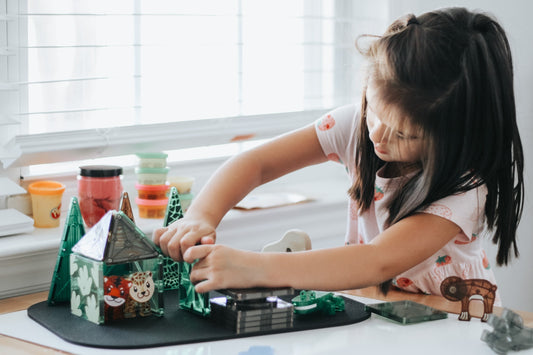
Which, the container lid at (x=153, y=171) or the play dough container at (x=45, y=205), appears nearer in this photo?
the play dough container at (x=45, y=205)

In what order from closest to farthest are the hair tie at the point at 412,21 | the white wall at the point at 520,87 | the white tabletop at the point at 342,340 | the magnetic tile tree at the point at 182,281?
the white tabletop at the point at 342,340 < the magnetic tile tree at the point at 182,281 < the hair tie at the point at 412,21 < the white wall at the point at 520,87

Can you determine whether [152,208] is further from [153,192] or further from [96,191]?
[96,191]

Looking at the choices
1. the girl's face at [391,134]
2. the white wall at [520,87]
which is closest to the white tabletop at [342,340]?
the girl's face at [391,134]

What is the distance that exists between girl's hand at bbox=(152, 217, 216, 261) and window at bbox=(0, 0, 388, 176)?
1.29ft

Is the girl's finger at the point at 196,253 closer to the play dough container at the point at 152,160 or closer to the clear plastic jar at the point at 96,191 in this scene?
the clear plastic jar at the point at 96,191

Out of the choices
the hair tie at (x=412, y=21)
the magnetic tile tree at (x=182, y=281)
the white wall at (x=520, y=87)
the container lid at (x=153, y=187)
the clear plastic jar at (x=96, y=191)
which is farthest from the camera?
the white wall at (x=520, y=87)

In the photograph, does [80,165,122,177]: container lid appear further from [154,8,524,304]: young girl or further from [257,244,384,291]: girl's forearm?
[257,244,384,291]: girl's forearm

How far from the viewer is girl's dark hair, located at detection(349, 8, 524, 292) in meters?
1.04

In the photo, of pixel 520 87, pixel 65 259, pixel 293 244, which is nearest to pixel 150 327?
pixel 65 259

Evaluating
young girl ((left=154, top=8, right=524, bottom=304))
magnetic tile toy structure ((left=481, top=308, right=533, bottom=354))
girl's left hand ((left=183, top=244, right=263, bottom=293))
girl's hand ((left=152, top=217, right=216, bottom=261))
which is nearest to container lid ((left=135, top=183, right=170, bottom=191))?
young girl ((left=154, top=8, right=524, bottom=304))

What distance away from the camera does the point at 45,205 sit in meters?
1.30

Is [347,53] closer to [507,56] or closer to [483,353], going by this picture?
[507,56]

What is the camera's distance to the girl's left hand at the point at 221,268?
0.96 meters

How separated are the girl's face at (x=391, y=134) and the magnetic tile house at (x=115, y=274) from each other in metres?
0.34
